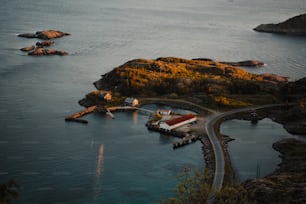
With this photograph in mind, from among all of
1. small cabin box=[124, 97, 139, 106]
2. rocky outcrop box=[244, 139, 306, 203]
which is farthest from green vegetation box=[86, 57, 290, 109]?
rocky outcrop box=[244, 139, 306, 203]

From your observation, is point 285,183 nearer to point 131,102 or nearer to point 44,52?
point 131,102

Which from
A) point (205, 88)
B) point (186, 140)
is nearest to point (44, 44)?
point (205, 88)

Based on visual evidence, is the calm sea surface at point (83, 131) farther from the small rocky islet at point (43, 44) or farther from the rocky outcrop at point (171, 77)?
the rocky outcrop at point (171, 77)

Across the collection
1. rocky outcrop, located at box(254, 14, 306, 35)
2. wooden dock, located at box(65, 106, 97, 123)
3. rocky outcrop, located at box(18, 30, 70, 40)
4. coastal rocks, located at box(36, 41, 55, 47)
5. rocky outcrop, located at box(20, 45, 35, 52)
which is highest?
rocky outcrop, located at box(254, 14, 306, 35)

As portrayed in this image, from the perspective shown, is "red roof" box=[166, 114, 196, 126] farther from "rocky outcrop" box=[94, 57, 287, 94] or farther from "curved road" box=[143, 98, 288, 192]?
"rocky outcrop" box=[94, 57, 287, 94]

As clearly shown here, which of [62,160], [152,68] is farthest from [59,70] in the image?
[62,160]

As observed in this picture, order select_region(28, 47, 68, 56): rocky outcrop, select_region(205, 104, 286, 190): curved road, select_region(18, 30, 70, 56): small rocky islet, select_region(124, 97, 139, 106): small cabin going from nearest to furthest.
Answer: select_region(205, 104, 286, 190): curved road → select_region(124, 97, 139, 106): small cabin → select_region(28, 47, 68, 56): rocky outcrop → select_region(18, 30, 70, 56): small rocky islet
